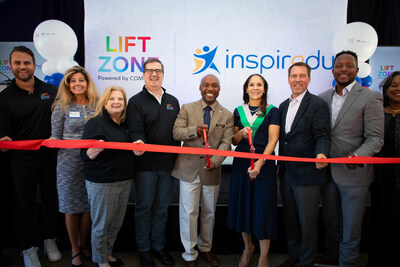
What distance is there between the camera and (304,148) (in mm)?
2389

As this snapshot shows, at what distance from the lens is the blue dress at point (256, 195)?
2367mm

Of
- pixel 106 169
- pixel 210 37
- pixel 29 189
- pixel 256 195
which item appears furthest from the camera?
pixel 210 37

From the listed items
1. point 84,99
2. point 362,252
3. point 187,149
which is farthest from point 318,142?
point 84,99

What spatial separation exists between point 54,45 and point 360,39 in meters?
4.76

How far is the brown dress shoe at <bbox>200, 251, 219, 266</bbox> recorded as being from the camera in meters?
2.71

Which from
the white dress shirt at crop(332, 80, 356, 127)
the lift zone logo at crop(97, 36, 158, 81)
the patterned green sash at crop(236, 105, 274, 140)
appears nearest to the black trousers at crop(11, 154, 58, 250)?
the patterned green sash at crop(236, 105, 274, 140)

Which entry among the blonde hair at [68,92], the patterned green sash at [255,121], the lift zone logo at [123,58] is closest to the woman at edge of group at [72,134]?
the blonde hair at [68,92]

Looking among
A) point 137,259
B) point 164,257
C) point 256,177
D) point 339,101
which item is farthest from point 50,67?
point 339,101

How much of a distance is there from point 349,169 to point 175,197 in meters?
2.56

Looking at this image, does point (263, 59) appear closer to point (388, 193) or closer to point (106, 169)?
point (388, 193)

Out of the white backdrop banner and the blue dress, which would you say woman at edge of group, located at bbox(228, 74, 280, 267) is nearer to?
the blue dress

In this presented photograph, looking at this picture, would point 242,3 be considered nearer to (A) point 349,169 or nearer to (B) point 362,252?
(A) point 349,169

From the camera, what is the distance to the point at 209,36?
476 centimetres

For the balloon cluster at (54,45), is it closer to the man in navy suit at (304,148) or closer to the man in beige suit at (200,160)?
the man in beige suit at (200,160)
